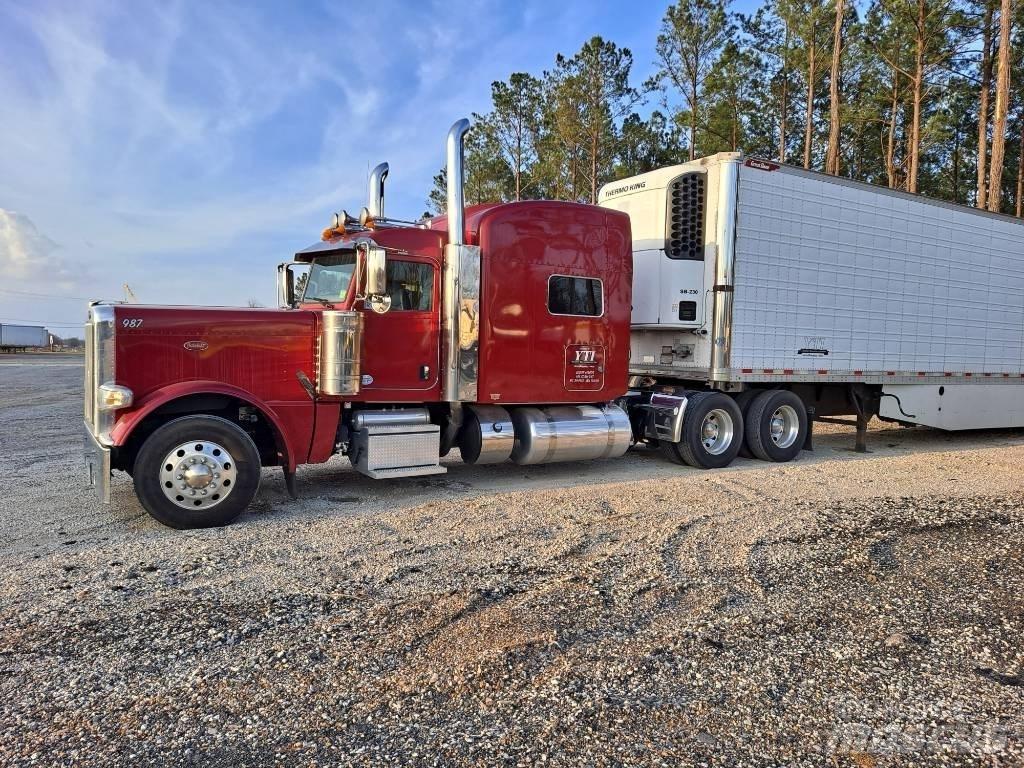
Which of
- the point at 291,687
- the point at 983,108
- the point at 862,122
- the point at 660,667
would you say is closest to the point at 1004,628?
the point at 660,667

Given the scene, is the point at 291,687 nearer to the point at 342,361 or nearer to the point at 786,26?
the point at 342,361

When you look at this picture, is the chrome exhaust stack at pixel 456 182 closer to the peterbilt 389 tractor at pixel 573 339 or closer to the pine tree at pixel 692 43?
the peterbilt 389 tractor at pixel 573 339

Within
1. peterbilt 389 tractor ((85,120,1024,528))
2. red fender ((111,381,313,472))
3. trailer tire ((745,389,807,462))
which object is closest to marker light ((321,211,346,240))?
peterbilt 389 tractor ((85,120,1024,528))

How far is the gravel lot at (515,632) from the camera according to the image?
2.70 meters

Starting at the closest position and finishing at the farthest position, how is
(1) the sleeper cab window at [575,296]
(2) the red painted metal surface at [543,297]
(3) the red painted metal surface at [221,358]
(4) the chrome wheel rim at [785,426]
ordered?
(3) the red painted metal surface at [221,358] → (2) the red painted metal surface at [543,297] → (1) the sleeper cab window at [575,296] → (4) the chrome wheel rim at [785,426]

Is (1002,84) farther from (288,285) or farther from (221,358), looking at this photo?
(221,358)

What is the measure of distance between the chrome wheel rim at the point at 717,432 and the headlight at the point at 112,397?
6.49 m

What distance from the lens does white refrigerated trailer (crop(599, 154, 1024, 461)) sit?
8516 millimetres

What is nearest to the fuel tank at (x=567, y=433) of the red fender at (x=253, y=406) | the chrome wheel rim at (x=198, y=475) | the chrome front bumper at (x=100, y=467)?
the red fender at (x=253, y=406)

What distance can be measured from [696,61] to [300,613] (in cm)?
2532

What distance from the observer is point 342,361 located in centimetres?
607

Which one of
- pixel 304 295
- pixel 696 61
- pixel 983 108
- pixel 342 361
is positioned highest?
pixel 696 61

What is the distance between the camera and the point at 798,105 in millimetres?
27078

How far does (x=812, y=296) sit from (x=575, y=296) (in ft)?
11.7
